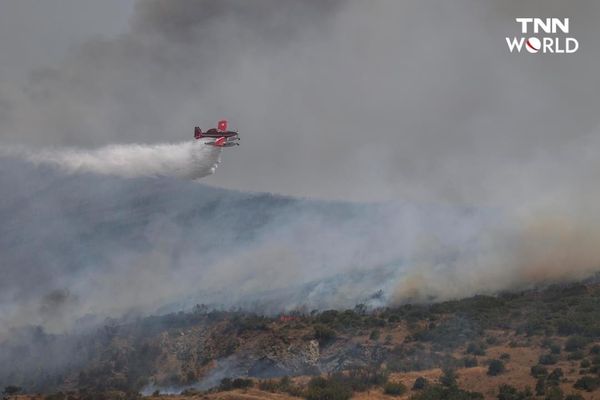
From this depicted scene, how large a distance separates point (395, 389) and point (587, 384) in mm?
14174

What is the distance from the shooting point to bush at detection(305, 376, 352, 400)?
61.1 m

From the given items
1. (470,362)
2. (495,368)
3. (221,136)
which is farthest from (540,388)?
(221,136)

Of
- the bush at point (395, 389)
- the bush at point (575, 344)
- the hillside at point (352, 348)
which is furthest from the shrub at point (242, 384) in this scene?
the bush at point (575, 344)

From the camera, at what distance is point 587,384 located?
199ft

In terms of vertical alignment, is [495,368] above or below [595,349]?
below

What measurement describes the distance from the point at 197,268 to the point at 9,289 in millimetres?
26275

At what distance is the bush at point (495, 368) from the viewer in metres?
66.5

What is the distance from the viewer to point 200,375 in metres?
79.4

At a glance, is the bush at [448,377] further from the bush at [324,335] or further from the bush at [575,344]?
the bush at [324,335]

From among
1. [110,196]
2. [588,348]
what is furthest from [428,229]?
[110,196]

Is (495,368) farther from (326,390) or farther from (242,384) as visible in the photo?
(242,384)

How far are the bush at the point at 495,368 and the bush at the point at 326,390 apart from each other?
1221 centimetres

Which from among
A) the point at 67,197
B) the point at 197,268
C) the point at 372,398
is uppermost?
the point at 67,197

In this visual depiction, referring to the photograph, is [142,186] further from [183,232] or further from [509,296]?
[509,296]
